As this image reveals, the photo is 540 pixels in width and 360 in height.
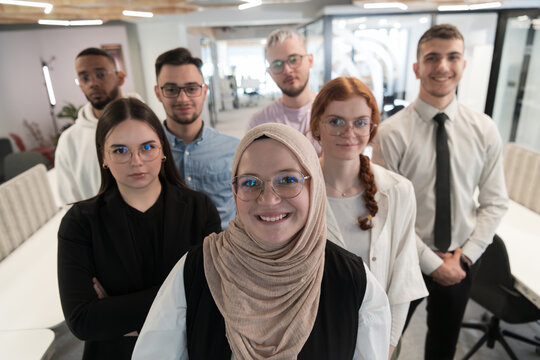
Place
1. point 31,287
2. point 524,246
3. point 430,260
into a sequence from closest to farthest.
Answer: point 430,260 < point 31,287 < point 524,246

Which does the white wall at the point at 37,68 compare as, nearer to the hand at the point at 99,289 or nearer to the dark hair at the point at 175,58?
the dark hair at the point at 175,58

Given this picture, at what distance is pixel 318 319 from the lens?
41.3 inches

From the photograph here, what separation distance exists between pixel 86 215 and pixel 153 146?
0.37 meters

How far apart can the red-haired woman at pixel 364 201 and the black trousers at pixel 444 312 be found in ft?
1.74

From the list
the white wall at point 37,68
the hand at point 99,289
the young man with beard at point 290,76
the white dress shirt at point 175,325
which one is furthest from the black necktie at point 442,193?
the white wall at point 37,68

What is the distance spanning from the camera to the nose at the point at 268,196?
0.99m

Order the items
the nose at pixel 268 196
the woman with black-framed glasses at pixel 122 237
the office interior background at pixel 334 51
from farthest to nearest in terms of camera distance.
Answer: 1. the office interior background at pixel 334 51
2. the woman with black-framed glasses at pixel 122 237
3. the nose at pixel 268 196

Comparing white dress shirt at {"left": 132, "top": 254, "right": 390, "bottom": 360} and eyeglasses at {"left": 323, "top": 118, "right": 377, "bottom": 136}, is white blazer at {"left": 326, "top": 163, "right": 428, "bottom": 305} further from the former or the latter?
white dress shirt at {"left": 132, "top": 254, "right": 390, "bottom": 360}

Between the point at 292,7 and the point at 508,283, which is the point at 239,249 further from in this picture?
the point at 292,7

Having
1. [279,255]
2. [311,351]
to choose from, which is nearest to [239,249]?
[279,255]

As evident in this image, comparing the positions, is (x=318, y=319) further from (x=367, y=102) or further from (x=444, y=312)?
(x=444, y=312)

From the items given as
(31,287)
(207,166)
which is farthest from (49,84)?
(207,166)

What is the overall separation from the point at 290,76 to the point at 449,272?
160cm

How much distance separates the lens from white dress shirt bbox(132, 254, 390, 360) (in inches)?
40.5
